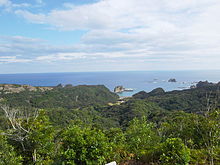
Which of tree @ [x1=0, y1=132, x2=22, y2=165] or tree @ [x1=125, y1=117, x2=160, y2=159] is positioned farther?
tree @ [x1=125, y1=117, x2=160, y2=159]

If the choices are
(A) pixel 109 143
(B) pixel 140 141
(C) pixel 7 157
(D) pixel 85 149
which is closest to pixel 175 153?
(B) pixel 140 141

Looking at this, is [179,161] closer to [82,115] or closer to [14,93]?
[82,115]

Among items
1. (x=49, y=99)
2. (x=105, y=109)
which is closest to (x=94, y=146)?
(x=105, y=109)

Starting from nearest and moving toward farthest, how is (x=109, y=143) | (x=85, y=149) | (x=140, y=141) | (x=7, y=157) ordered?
1. (x=85, y=149)
2. (x=109, y=143)
3. (x=7, y=157)
4. (x=140, y=141)

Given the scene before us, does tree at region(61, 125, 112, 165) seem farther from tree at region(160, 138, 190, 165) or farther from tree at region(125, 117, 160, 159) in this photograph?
tree at region(160, 138, 190, 165)

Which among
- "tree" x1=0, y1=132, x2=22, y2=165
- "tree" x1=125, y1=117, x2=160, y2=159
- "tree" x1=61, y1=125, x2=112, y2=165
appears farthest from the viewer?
"tree" x1=125, y1=117, x2=160, y2=159

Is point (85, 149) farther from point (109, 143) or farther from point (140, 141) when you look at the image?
point (140, 141)

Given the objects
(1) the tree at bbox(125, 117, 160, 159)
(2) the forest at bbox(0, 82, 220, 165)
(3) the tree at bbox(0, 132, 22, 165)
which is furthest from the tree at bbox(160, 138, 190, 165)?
(3) the tree at bbox(0, 132, 22, 165)

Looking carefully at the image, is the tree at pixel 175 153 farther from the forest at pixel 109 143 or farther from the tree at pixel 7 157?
the tree at pixel 7 157

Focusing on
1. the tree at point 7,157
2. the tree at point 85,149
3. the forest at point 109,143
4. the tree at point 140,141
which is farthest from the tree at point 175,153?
the tree at point 7,157

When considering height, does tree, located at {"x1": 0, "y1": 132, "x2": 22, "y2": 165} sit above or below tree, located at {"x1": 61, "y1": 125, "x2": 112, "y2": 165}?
below

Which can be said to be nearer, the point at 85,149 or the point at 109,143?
the point at 85,149

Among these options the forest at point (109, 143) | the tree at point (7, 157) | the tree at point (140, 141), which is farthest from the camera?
the tree at point (140, 141)

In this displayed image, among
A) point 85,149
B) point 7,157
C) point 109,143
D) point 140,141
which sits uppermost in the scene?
A: point 85,149
